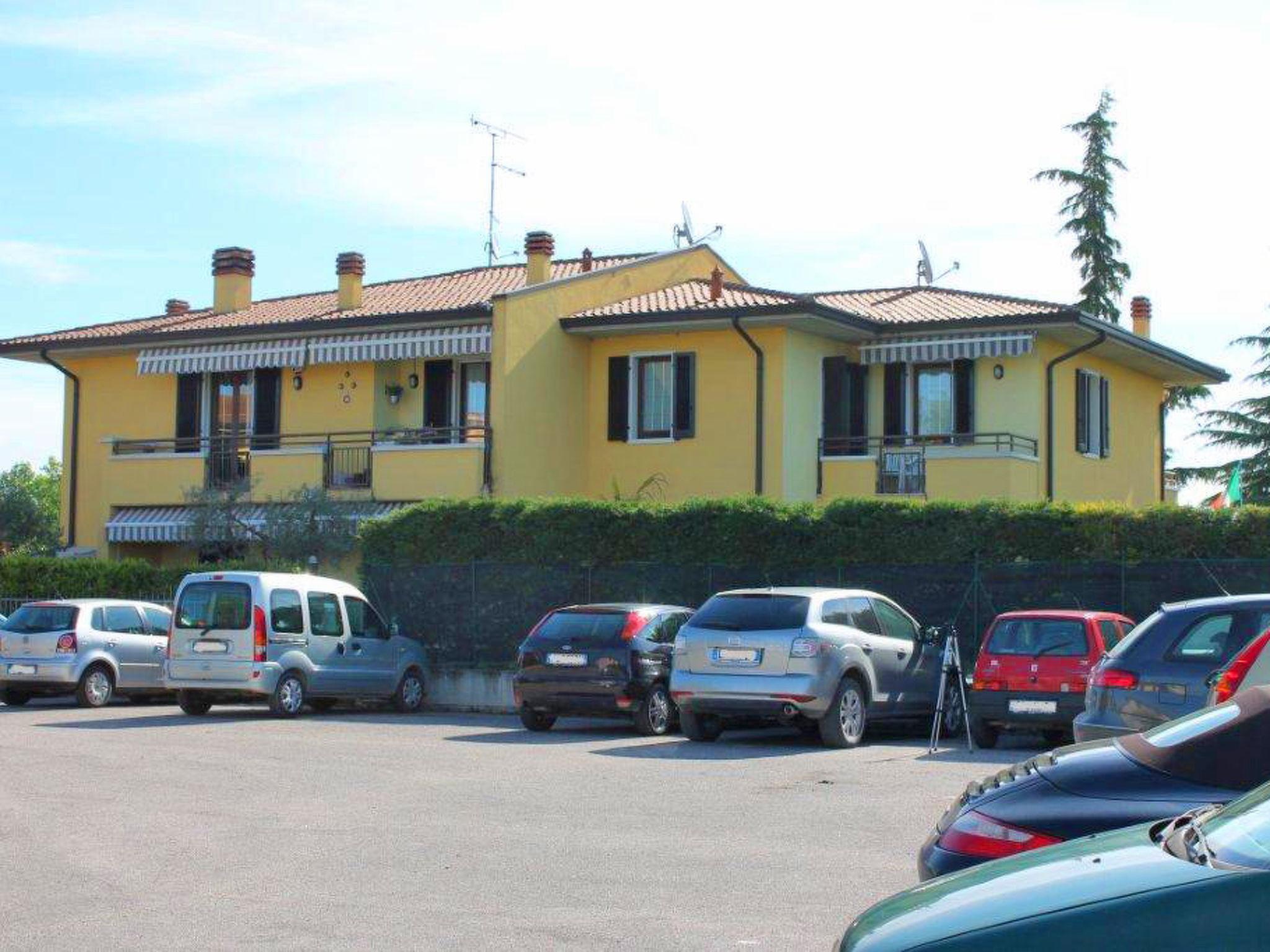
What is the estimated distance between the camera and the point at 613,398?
106ft

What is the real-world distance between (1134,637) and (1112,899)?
9.67 metres

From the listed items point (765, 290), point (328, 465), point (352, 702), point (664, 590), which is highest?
point (765, 290)

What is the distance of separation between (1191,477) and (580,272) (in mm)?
20848

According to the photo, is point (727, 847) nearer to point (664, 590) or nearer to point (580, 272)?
point (664, 590)

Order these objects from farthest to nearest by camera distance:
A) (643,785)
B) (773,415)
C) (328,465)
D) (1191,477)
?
(1191,477) < (328,465) < (773,415) < (643,785)

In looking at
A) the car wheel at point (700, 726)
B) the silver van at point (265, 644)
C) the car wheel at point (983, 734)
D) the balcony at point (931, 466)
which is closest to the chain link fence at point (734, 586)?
the silver van at point (265, 644)

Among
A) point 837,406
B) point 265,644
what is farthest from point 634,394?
point 265,644

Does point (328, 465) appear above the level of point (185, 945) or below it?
above

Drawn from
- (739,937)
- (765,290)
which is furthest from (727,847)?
(765,290)

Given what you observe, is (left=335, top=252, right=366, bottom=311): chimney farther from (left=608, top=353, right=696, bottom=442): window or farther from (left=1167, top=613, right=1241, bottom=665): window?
(left=1167, top=613, right=1241, bottom=665): window

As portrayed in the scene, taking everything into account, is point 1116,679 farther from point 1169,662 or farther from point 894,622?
point 894,622

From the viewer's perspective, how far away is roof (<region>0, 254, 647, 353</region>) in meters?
32.7

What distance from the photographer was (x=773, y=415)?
3031cm

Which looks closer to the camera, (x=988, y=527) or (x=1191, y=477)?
(x=988, y=527)
